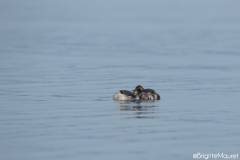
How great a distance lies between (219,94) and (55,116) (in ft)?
17.2

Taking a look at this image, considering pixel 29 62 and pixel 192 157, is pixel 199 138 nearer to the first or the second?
pixel 192 157

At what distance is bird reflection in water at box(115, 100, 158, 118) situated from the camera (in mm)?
18141

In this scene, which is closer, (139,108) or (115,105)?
(139,108)

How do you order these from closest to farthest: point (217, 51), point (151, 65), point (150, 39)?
1. point (151, 65)
2. point (217, 51)
3. point (150, 39)

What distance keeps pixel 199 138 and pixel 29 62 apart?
1641cm

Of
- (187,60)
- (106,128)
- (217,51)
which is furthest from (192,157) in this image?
(217,51)

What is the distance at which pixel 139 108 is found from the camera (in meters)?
19.2

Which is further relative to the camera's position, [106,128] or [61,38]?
[61,38]

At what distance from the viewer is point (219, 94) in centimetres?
2136

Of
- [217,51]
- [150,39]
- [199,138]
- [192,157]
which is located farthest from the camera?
[150,39]

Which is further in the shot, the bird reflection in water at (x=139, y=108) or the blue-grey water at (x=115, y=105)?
the bird reflection in water at (x=139, y=108)

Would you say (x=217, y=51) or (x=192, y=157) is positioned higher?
(x=217, y=51)

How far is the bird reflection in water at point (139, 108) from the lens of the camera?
1814cm

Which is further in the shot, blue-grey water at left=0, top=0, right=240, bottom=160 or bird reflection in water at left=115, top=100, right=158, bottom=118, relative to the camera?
bird reflection in water at left=115, top=100, right=158, bottom=118
